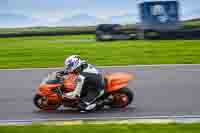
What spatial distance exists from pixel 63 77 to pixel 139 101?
5.42ft

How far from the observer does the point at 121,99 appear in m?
10.2

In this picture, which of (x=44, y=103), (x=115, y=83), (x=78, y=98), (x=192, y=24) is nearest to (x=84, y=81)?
(x=78, y=98)

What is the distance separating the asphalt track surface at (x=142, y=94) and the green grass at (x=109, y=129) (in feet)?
4.41

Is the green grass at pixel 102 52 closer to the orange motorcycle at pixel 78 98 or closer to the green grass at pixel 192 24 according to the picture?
the green grass at pixel 192 24

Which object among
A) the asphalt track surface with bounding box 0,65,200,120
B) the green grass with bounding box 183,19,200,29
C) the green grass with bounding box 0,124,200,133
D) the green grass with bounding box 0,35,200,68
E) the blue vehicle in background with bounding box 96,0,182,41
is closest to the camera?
the green grass with bounding box 0,124,200,133

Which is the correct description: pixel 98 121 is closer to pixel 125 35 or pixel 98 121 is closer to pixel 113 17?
pixel 125 35

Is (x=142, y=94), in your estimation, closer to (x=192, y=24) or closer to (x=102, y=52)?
(x=102, y=52)

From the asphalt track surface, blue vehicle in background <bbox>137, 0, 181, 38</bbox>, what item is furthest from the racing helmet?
blue vehicle in background <bbox>137, 0, 181, 38</bbox>

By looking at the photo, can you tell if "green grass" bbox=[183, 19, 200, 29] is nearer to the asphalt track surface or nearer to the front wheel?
the asphalt track surface

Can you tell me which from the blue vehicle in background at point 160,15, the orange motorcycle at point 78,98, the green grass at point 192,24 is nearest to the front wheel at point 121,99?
the orange motorcycle at point 78,98

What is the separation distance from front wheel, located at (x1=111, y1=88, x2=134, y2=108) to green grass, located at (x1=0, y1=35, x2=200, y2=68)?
25.3ft

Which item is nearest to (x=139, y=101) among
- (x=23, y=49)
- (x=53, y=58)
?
(x=53, y=58)

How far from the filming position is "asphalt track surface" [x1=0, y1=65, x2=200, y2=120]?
9875 mm

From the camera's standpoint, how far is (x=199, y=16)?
2669cm
